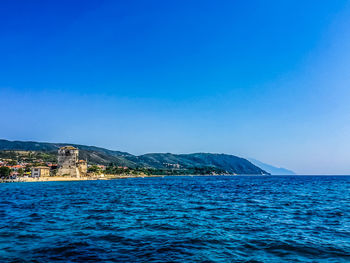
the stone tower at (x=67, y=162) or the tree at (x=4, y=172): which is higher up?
the stone tower at (x=67, y=162)

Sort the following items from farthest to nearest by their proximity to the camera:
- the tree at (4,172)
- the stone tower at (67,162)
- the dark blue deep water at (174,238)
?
the stone tower at (67,162)
the tree at (4,172)
the dark blue deep water at (174,238)

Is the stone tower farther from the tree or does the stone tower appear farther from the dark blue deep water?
the dark blue deep water

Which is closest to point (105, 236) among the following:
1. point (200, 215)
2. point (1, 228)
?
point (1, 228)

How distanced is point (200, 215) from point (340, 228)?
9576mm

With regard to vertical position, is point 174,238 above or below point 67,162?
above

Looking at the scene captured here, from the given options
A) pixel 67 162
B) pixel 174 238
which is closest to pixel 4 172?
pixel 67 162

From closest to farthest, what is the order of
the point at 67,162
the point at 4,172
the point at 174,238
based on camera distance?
1. the point at 174,238
2. the point at 4,172
3. the point at 67,162

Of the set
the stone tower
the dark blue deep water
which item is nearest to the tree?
the stone tower

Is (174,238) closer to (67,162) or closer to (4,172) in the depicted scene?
(4,172)

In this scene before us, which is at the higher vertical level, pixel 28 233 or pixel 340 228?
pixel 340 228

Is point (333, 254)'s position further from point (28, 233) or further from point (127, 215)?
point (28, 233)

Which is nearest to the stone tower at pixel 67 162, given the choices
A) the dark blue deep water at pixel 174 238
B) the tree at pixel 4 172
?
the tree at pixel 4 172

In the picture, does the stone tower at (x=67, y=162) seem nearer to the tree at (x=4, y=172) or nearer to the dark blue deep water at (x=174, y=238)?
the tree at (x=4, y=172)

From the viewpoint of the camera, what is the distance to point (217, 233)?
14.9 m
